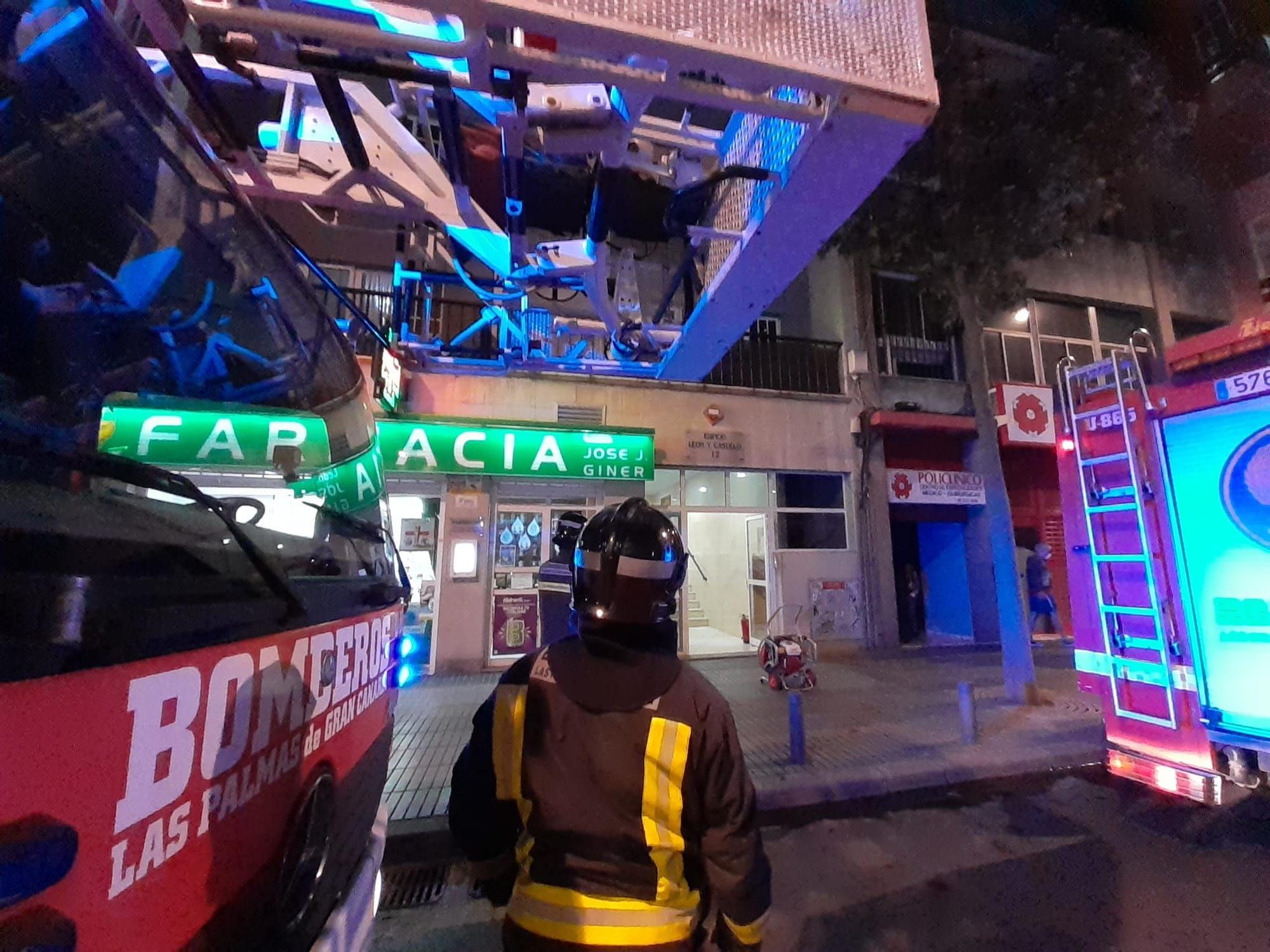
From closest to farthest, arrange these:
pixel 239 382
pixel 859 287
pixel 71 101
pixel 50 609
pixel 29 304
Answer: pixel 50 609 < pixel 71 101 < pixel 29 304 < pixel 239 382 < pixel 859 287

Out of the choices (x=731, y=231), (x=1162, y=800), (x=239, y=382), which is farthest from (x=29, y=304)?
(x=1162, y=800)

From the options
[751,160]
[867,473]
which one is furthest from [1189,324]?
[751,160]

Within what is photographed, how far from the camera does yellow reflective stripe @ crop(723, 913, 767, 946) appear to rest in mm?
1610

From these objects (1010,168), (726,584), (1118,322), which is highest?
(1118,322)

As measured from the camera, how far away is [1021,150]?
22.3 ft

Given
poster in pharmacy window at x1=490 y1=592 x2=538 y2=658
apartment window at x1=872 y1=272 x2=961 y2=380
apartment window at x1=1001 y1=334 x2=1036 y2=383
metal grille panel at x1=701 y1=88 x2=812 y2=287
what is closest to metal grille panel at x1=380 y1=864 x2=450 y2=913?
metal grille panel at x1=701 y1=88 x2=812 y2=287

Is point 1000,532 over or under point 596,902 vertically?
over

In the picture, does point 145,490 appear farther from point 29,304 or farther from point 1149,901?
point 1149,901

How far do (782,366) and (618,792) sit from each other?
10732mm

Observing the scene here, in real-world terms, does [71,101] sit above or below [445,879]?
above

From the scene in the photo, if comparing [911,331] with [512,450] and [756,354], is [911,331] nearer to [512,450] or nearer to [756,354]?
[756,354]

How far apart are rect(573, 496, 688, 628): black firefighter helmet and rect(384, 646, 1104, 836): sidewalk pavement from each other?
132 inches

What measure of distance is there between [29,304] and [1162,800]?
7.19 m

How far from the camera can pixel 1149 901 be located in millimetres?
3115
